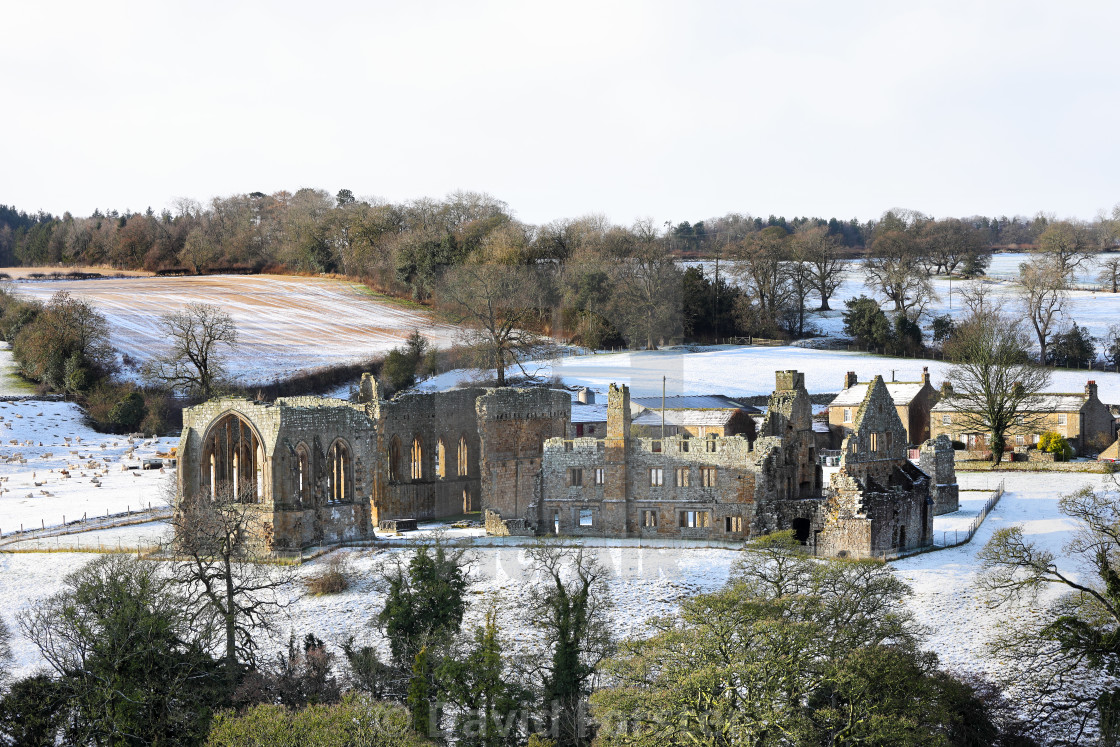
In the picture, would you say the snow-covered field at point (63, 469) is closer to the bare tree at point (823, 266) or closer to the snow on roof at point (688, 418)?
the snow on roof at point (688, 418)

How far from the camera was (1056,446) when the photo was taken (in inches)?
2456

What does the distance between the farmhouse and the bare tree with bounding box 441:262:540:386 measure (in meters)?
21.9

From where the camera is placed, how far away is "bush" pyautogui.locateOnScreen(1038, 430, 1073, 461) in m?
62.3

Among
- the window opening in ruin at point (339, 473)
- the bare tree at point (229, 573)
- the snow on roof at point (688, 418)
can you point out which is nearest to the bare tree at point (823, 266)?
the snow on roof at point (688, 418)

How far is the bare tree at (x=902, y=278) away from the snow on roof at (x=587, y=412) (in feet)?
115

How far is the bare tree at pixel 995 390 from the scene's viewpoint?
6344 centimetres

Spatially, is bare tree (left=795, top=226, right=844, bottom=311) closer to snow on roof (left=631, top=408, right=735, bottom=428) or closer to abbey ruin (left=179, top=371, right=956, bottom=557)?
snow on roof (left=631, top=408, right=735, bottom=428)

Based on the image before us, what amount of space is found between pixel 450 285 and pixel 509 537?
27.6 metres

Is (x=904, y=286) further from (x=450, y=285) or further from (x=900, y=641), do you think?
(x=900, y=641)

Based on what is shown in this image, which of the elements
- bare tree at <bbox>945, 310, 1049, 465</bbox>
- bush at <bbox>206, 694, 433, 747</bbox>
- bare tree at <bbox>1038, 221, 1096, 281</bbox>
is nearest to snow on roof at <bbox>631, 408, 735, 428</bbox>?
bare tree at <bbox>945, 310, 1049, 465</bbox>

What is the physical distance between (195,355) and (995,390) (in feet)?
149

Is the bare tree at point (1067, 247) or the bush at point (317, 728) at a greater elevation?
the bare tree at point (1067, 247)

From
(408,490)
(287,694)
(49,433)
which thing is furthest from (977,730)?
(49,433)

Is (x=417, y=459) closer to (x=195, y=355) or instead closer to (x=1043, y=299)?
(x=195, y=355)
